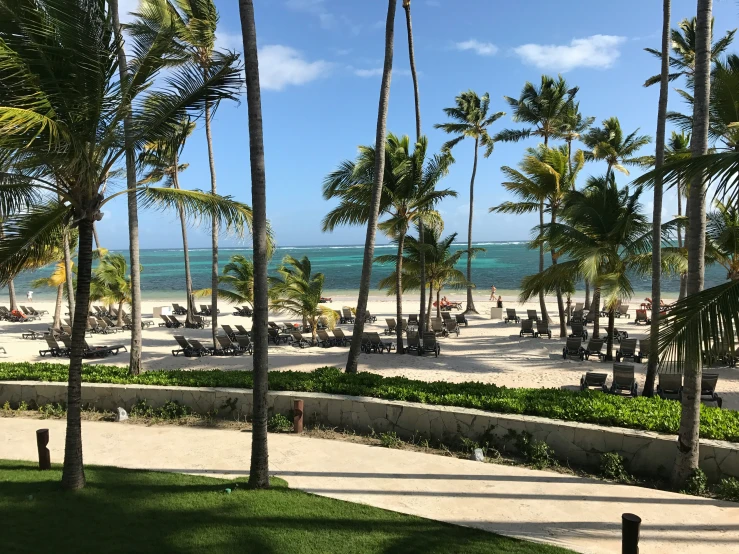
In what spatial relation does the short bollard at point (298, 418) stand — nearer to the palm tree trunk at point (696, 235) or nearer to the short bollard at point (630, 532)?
the short bollard at point (630, 532)

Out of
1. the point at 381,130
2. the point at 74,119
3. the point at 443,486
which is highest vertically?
the point at 381,130

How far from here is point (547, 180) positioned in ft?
62.2

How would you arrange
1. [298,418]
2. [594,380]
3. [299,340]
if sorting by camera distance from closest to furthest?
1. [298,418]
2. [594,380]
3. [299,340]

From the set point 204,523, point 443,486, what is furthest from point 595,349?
point 204,523

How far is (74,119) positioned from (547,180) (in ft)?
57.1

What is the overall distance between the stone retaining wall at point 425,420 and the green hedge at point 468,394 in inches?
8.1

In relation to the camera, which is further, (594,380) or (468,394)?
(594,380)

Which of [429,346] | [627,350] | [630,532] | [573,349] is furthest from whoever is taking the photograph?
[429,346]

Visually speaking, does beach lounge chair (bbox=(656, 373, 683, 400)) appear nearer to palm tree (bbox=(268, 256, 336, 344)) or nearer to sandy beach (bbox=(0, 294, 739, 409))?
sandy beach (bbox=(0, 294, 739, 409))

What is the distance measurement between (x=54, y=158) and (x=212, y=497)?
152 inches

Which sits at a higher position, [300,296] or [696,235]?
[696,235]

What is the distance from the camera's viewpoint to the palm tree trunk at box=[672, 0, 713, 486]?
5531 mm

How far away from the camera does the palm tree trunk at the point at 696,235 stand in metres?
5.53

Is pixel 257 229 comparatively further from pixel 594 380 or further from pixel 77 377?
pixel 594 380
